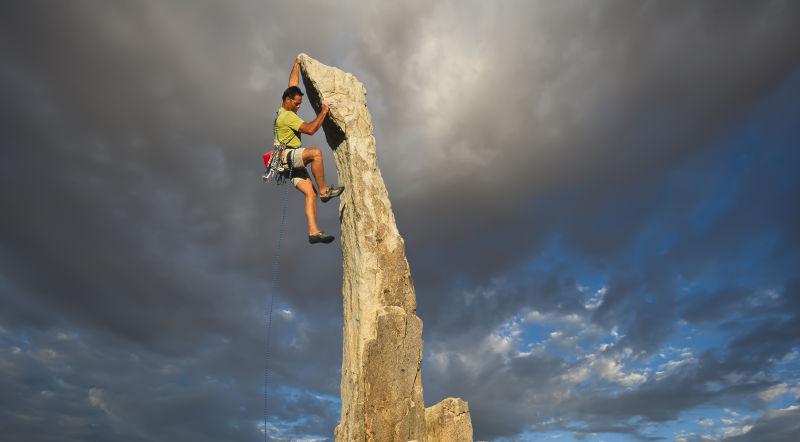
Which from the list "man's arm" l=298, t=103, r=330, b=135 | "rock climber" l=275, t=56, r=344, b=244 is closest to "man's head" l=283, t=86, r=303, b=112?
"rock climber" l=275, t=56, r=344, b=244

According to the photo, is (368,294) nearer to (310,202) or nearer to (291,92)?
(310,202)

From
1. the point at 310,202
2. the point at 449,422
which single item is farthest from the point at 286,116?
the point at 449,422

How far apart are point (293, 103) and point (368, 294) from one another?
5312 millimetres

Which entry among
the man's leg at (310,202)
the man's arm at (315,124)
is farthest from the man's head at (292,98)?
the man's leg at (310,202)

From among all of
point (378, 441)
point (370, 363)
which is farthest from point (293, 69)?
point (378, 441)

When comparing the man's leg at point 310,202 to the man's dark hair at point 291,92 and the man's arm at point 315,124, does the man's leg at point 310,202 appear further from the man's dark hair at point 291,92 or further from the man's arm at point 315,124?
the man's dark hair at point 291,92

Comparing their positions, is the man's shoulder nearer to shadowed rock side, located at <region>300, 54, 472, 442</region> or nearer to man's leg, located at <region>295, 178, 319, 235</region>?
shadowed rock side, located at <region>300, 54, 472, 442</region>

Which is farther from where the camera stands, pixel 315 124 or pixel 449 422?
pixel 315 124

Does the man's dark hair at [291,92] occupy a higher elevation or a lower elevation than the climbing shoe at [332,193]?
higher

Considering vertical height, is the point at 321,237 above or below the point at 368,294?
above

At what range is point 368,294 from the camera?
12.2m

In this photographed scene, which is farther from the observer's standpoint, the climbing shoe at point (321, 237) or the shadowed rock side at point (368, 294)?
the climbing shoe at point (321, 237)

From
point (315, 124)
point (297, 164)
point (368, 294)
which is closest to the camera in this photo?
point (368, 294)

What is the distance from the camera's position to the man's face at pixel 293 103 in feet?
47.1
